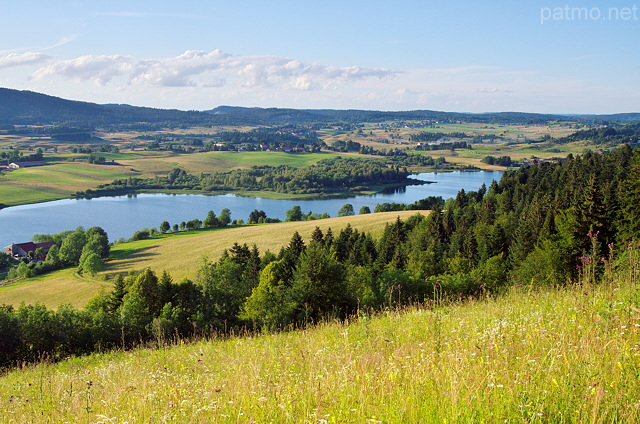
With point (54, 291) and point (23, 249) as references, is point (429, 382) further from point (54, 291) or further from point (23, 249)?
point (23, 249)

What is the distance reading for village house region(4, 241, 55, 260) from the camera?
230 feet

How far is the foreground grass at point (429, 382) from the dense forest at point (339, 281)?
5.99 ft

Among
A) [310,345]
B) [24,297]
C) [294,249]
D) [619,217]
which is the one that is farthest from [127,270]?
[310,345]

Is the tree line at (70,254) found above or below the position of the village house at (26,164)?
below

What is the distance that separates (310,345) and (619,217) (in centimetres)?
2539

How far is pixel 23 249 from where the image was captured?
235ft

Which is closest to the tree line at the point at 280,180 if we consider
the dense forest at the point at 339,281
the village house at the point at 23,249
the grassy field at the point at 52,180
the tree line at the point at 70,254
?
the grassy field at the point at 52,180

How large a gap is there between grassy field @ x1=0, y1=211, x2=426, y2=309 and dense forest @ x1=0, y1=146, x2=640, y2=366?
464 inches

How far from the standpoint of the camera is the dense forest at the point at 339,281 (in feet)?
62.1

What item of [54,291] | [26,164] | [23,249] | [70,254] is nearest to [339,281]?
[54,291]

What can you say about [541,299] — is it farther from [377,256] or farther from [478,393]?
[377,256]

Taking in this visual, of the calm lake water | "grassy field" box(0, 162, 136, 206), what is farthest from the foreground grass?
"grassy field" box(0, 162, 136, 206)

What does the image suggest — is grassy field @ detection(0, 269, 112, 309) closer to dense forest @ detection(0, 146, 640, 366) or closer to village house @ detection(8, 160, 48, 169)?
dense forest @ detection(0, 146, 640, 366)

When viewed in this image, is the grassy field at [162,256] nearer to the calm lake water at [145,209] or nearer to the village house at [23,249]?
the village house at [23,249]
